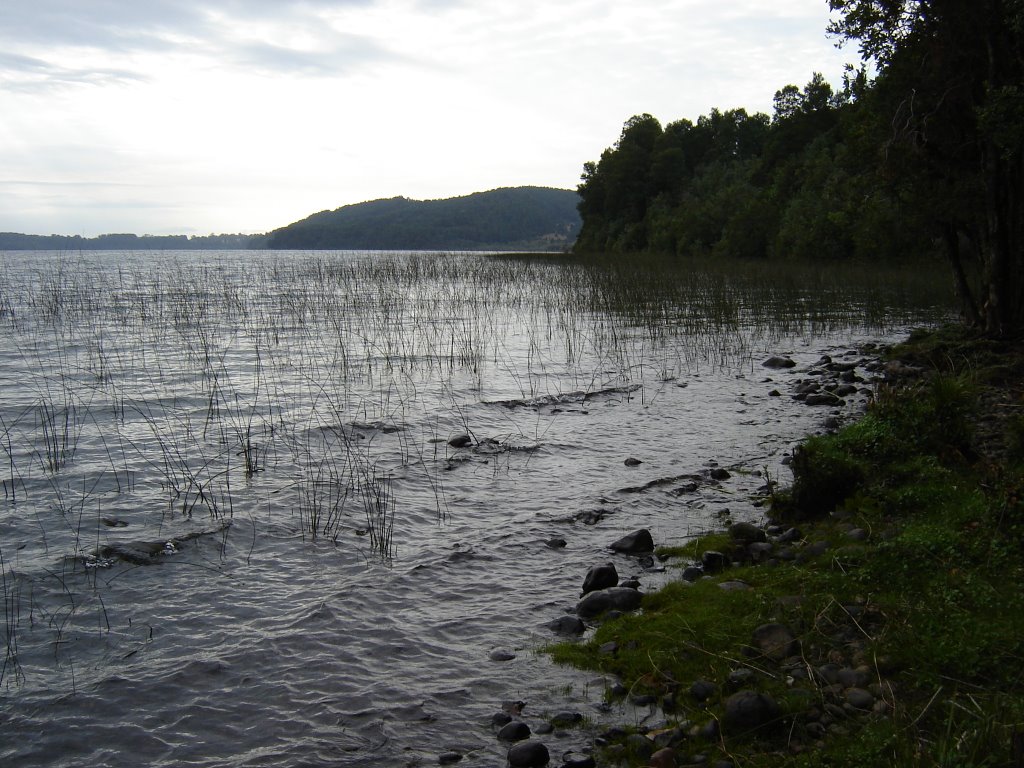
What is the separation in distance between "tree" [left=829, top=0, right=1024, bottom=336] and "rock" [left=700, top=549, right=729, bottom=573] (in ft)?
32.8

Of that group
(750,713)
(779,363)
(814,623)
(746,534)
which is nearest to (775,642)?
(814,623)

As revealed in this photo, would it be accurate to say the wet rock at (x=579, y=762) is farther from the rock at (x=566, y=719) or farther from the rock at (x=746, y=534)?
the rock at (x=746, y=534)

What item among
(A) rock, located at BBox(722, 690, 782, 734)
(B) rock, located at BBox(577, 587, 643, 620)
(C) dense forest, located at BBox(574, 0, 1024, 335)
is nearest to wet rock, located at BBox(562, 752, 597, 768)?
(A) rock, located at BBox(722, 690, 782, 734)

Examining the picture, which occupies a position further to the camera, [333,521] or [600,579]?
[333,521]

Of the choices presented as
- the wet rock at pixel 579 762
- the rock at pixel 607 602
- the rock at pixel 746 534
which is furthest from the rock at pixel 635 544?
the wet rock at pixel 579 762

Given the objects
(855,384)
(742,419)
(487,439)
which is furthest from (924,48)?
(487,439)

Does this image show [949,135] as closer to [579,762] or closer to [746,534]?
[746,534]

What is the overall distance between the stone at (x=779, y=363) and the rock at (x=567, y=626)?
36.8 feet

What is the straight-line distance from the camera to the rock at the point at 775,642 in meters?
4.31

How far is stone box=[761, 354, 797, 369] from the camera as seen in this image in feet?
49.1

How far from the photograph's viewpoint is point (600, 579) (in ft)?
18.4

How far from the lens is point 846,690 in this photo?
3.85m

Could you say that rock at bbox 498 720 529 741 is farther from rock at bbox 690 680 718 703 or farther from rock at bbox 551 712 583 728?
rock at bbox 690 680 718 703

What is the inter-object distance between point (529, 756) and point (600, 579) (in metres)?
2.03
